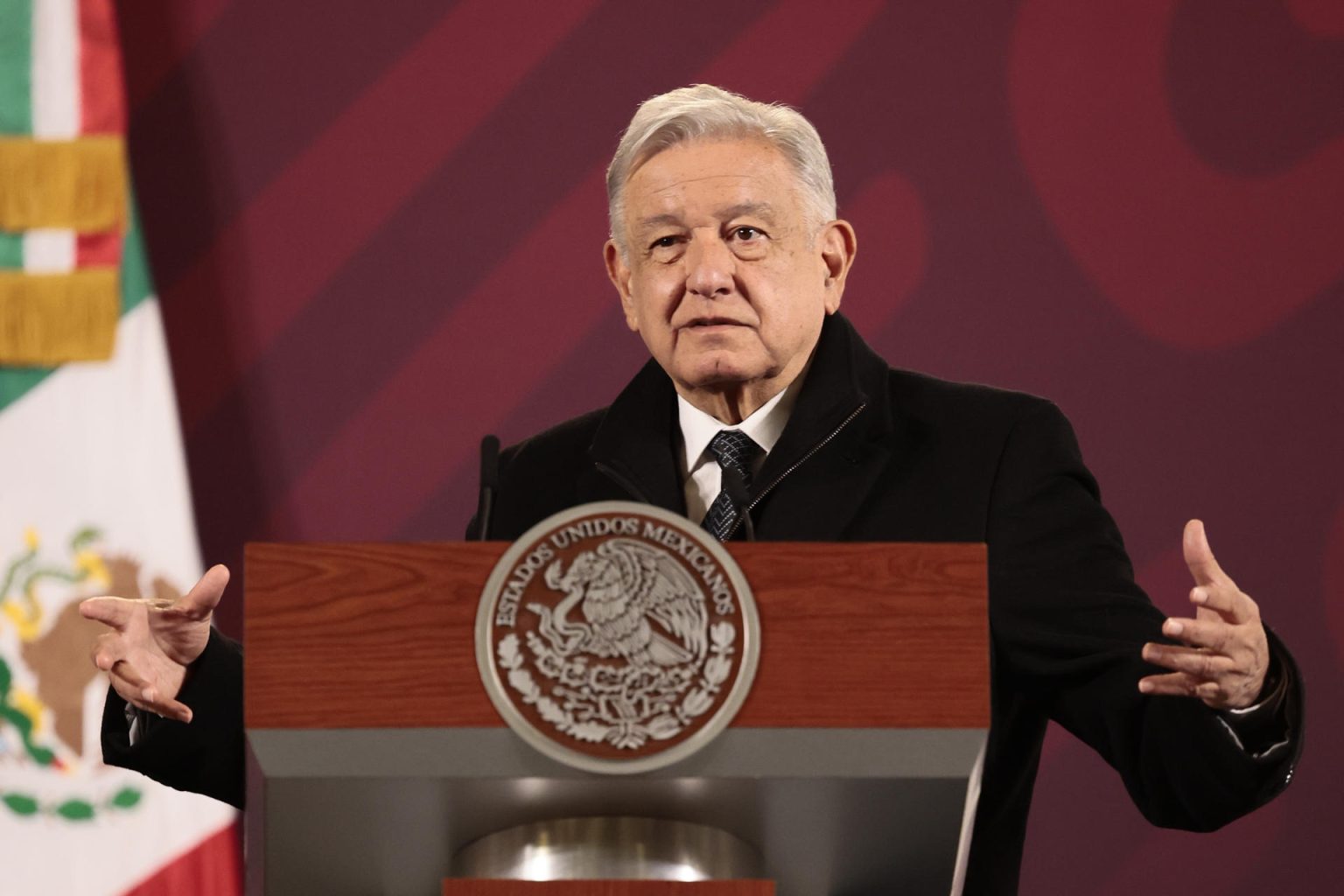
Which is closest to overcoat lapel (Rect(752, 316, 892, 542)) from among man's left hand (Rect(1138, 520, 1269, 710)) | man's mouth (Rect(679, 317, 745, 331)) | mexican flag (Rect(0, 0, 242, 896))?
man's mouth (Rect(679, 317, 745, 331))

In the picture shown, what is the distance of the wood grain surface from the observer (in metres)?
1.25

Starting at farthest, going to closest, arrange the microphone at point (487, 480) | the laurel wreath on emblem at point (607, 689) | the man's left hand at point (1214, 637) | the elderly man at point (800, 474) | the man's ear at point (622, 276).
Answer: the man's ear at point (622, 276) → the elderly man at point (800, 474) → the microphone at point (487, 480) → the man's left hand at point (1214, 637) → the laurel wreath on emblem at point (607, 689)

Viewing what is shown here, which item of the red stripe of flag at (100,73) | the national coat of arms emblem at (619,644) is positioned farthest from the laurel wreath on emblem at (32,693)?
the national coat of arms emblem at (619,644)

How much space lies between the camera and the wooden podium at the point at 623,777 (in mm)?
1246

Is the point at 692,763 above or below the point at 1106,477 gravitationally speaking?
below

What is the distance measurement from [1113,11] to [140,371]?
6.20 feet

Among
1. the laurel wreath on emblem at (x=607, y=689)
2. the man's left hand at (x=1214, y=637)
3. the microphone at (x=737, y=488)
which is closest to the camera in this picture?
the laurel wreath on emblem at (x=607, y=689)

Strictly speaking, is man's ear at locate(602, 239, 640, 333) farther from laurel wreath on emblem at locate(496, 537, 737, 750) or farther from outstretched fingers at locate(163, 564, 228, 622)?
laurel wreath on emblem at locate(496, 537, 737, 750)

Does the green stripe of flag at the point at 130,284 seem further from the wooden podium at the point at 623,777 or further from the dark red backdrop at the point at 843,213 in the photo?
the wooden podium at the point at 623,777

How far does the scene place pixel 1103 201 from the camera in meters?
3.23

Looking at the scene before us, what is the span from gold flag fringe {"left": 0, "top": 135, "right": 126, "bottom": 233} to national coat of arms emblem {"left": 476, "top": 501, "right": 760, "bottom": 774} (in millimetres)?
2268

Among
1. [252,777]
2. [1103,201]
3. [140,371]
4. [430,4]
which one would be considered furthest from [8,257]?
[252,777]

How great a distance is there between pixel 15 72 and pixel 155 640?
203cm

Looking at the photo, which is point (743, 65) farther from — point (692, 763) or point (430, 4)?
point (692, 763)
